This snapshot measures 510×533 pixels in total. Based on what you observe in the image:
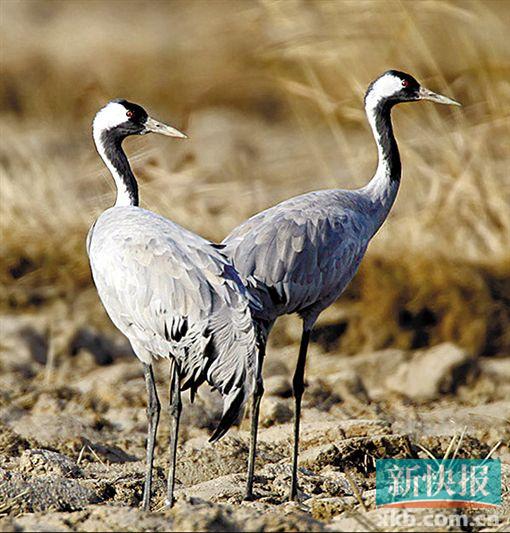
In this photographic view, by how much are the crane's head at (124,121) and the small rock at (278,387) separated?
1.94m

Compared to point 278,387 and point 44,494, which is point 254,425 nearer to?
point 44,494

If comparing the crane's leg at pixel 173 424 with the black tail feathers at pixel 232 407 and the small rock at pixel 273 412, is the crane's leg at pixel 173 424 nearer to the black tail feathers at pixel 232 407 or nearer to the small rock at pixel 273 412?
the black tail feathers at pixel 232 407

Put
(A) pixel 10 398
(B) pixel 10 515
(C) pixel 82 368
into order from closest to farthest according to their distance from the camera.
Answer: (B) pixel 10 515 < (A) pixel 10 398 < (C) pixel 82 368

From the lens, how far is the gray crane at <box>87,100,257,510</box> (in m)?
5.23

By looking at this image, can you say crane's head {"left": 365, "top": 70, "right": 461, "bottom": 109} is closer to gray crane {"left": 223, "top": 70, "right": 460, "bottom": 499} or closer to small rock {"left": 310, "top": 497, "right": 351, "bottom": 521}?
gray crane {"left": 223, "top": 70, "right": 460, "bottom": 499}

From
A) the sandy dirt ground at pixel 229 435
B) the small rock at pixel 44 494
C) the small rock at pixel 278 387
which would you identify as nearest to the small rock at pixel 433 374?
the sandy dirt ground at pixel 229 435

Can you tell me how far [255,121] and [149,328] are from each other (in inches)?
584

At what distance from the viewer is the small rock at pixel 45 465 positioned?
5.80 meters

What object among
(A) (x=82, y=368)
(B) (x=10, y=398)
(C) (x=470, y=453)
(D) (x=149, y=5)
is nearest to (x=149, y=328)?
(C) (x=470, y=453)

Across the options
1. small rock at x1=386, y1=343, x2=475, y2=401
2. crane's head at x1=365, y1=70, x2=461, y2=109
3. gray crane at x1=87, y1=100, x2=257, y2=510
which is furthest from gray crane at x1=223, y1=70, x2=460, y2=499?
small rock at x1=386, y1=343, x2=475, y2=401

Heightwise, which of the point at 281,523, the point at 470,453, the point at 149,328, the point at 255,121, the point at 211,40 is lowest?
the point at 470,453

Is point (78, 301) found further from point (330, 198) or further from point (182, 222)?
point (330, 198)

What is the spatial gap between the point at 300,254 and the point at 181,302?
990 millimetres

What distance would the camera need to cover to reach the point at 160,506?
216 inches
